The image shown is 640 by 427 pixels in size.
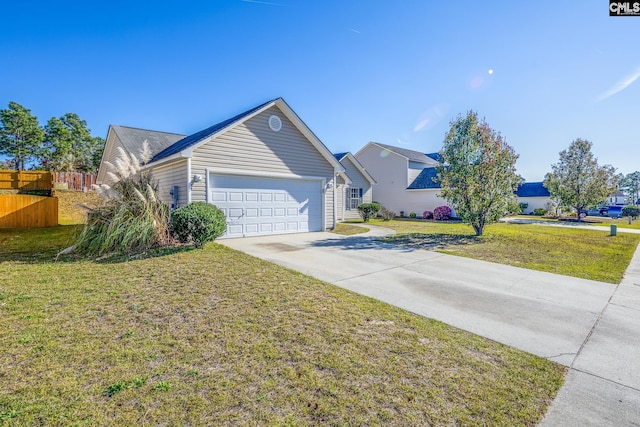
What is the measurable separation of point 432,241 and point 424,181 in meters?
16.0

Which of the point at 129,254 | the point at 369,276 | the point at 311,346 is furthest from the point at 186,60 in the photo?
the point at 311,346

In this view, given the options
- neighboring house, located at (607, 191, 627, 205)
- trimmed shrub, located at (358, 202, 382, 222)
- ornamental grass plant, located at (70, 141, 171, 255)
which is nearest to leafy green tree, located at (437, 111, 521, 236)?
trimmed shrub, located at (358, 202, 382, 222)

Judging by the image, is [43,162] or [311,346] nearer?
[311,346]

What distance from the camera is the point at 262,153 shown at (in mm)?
11484

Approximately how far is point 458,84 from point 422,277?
973 cm

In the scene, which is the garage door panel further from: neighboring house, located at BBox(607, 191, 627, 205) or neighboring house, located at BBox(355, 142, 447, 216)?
neighboring house, located at BBox(607, 191, 627, 205)

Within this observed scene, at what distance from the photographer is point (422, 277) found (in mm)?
6199

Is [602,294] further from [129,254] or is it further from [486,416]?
[129,254]

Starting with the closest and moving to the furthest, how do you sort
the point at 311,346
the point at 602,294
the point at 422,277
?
the point at 311,346, the point at 602,294, the point at 422,277

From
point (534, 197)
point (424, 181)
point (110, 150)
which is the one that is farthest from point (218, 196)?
point (534, 197)

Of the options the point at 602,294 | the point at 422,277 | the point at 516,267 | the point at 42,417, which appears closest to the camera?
the point at 42,417

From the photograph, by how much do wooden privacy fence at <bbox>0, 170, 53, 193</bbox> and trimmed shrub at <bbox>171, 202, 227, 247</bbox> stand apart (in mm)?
10644

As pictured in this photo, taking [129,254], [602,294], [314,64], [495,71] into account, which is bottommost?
[602,294]

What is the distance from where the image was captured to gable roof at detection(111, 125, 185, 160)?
15648 millimetres
